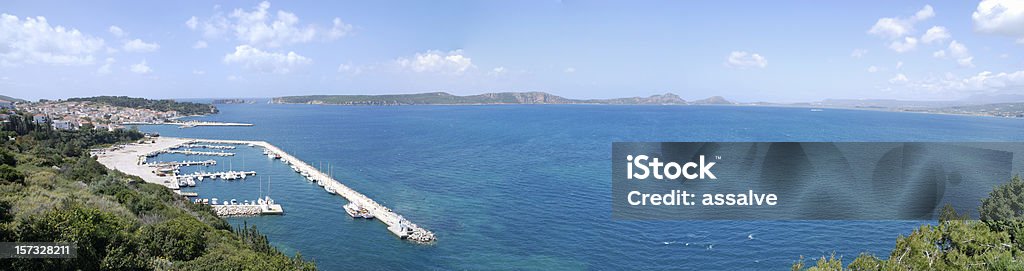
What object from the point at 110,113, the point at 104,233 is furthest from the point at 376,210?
the point at 110,113

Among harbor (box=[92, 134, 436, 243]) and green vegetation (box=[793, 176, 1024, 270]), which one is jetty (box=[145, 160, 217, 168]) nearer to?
harbor (box=[92, 134, 436, 243])

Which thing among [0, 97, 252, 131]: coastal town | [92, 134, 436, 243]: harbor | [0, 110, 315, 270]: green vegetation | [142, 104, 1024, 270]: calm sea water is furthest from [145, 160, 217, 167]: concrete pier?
[0, 97, 252, 131]: coastal town

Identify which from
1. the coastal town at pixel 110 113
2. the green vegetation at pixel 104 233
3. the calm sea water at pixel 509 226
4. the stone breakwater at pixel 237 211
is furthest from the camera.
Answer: the coastal town at pixel 110 113

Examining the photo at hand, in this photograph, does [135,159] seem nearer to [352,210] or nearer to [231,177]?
[231,177]

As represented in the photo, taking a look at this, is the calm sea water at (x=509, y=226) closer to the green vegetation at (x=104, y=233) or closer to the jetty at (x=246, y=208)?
the jetty at (x=246, y=208)

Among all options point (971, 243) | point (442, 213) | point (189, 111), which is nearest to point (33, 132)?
point (442, 213)

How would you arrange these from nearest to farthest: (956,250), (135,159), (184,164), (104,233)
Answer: (104,233), (956,250), (184,164), (135,159)

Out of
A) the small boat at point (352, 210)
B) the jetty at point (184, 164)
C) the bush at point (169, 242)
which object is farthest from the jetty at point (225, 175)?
the bush at point (169, 242)

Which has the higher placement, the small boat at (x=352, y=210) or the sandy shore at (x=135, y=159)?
the sandy shore at (x=135, y=159)
